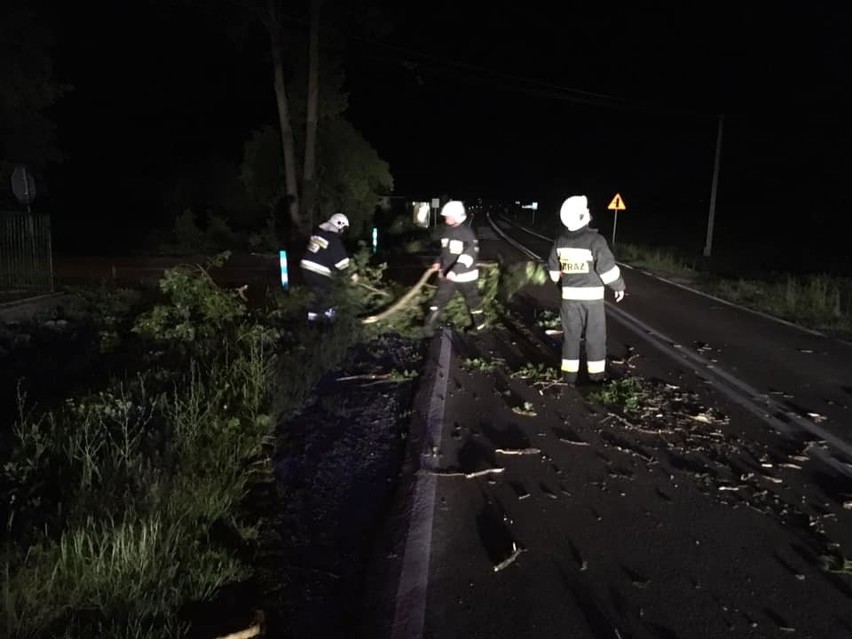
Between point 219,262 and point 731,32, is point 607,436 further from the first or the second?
point 731,32

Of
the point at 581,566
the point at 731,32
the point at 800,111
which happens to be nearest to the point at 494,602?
the point at 581,566

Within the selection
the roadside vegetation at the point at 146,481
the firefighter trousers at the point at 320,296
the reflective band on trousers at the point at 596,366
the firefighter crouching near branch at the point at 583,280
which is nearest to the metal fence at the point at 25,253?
the roadside vegetation at the point at 146,481

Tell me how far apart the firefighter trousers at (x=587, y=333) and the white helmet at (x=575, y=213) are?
0.77 metres

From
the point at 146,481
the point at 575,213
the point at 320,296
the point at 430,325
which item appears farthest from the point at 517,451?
the point at 320,296

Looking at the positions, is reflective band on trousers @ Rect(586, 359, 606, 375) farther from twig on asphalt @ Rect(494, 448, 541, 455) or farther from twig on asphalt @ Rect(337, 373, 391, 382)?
twig on asphalt @ Rect(337, 373, 391, 382)

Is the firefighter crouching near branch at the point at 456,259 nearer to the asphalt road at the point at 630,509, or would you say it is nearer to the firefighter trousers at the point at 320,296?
the firefighter trousers at the point at 320,296

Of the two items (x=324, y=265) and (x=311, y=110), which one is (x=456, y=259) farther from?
(x=311, y=110)

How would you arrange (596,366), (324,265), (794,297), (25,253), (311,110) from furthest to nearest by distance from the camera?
1. (311,110)
2. (794,297)
3. (25,253)
4. (324,265)
5. (596,366)

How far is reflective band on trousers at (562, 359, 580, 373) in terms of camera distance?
23.4ft

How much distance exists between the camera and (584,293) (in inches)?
271

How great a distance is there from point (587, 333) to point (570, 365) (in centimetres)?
41

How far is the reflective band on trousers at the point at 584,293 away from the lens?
687 centimetres

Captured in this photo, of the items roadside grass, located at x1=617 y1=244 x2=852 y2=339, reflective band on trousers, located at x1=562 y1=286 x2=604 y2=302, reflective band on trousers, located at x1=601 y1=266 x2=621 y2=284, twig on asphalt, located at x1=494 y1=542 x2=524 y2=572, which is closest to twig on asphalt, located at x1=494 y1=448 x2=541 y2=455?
twig on asphalt, located at x1=494 y1=542 x2=524 y2=572

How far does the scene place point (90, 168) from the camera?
3562cm
